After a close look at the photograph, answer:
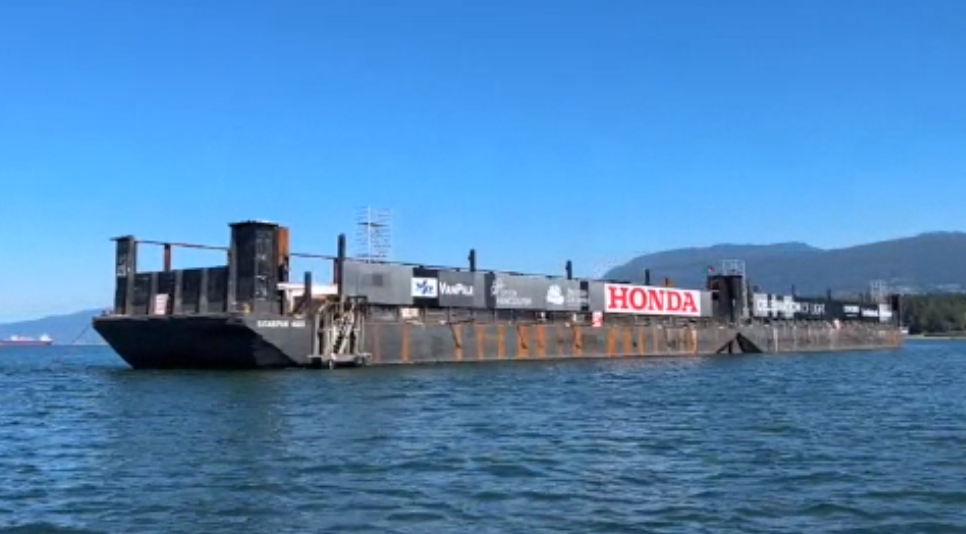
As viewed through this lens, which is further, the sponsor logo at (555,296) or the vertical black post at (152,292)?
the sponsor logo at (555,296)

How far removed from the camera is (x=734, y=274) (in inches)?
3039

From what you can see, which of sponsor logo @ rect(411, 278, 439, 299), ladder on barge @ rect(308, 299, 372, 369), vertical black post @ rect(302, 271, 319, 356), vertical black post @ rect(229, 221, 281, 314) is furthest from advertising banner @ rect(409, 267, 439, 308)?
vertical black post @ rect(229, 221, 281, 314)

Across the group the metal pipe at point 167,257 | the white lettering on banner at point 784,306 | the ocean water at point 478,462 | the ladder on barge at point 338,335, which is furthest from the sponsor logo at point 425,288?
the white lettering on banner at point 784,306

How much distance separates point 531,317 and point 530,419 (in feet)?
117

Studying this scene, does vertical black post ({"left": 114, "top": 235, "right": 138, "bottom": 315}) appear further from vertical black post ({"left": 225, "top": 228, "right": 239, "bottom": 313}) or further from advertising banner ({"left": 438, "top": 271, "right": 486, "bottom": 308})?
advertising banner ({"left": 438, "top": 271, "right": 486, "bottom": 308})

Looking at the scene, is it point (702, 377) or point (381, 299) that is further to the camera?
point (381, 299)

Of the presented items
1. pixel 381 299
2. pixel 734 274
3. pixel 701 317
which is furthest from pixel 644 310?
pixel 381 299

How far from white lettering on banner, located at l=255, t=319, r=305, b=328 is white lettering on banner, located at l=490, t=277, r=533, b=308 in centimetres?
1525

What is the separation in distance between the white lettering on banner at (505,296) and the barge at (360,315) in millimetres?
64

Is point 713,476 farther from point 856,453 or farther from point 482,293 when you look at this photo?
point 482,293

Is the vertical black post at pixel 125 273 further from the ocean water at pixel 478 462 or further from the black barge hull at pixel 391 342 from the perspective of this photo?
the ocean water at pixel 478 462

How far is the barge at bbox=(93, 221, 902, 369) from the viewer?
129 ft

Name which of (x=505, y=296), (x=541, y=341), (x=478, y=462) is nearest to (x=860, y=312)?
(x=541, y=341)

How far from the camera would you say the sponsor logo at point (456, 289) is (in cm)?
4950
